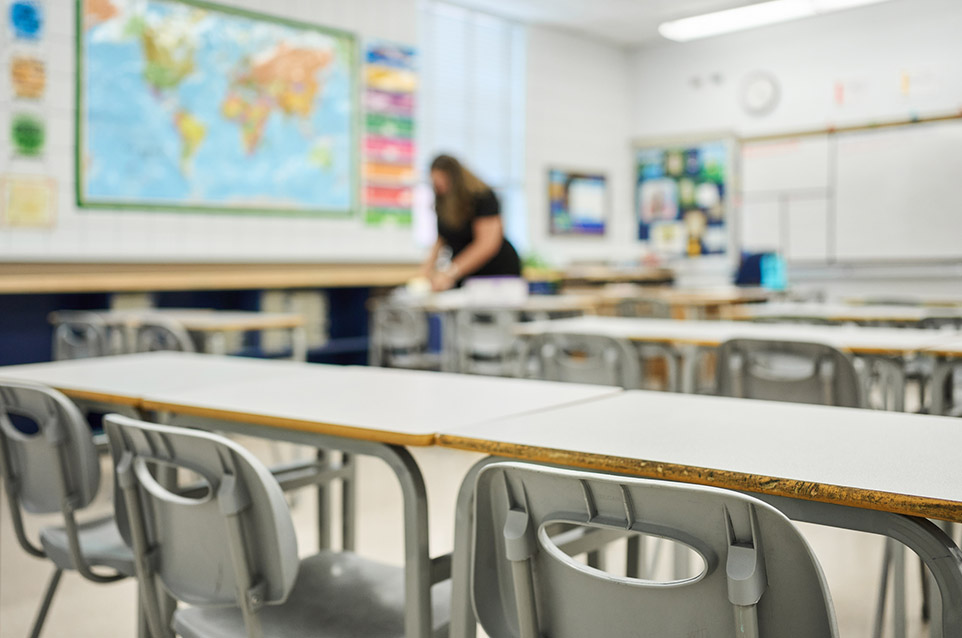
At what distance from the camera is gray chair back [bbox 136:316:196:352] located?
369 cm

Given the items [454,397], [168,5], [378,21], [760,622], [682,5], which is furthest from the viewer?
[682,5]

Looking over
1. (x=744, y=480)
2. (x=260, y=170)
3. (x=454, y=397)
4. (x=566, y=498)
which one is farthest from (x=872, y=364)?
(x=260, y=170)

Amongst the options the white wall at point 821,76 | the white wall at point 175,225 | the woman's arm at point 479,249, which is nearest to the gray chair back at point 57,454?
the woman's arm at point 479,249

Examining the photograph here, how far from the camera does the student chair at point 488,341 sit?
4863mm

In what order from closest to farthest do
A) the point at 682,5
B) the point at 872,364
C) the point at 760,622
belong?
the point at 760,622 → the point at 872,364 → the point at 682,5

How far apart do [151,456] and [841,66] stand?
8.47 meters

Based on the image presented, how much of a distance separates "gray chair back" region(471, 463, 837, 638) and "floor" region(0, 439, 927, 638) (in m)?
0.89

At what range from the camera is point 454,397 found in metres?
1.74

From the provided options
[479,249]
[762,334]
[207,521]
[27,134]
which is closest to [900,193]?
[479,249]

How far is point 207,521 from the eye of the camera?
4.25ft

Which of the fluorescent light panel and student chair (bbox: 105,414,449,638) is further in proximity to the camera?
the fluorescent light panel

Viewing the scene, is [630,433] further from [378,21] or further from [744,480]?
[378,21]

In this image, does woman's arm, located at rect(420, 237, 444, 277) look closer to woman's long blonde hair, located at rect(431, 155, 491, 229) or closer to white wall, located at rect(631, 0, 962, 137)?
woman's long blonde hair, located at rect(431, 155, 491, 229)

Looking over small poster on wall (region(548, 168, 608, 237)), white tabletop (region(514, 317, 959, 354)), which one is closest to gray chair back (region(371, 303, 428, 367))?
white tabletop (region(514, 317, 959, 354))
